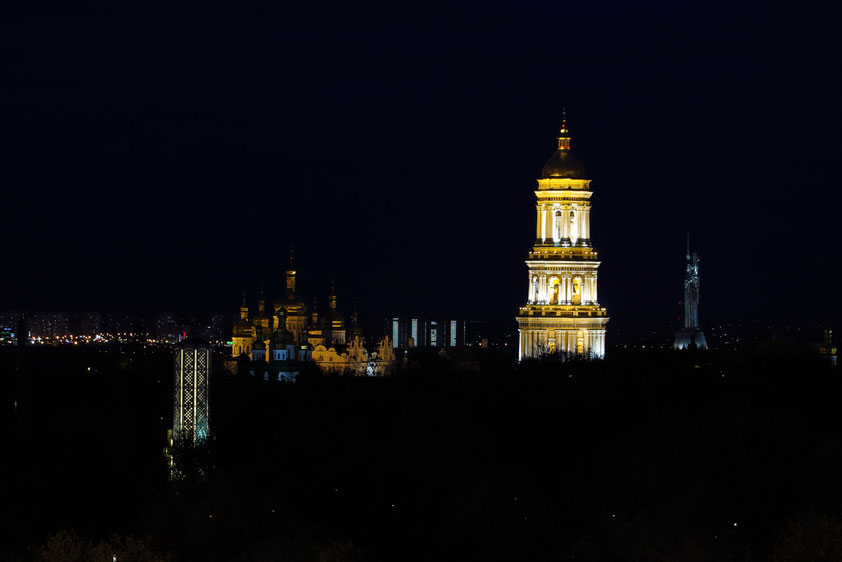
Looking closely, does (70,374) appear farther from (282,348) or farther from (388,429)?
(388,429)

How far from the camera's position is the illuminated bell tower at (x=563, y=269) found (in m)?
A: 85.5

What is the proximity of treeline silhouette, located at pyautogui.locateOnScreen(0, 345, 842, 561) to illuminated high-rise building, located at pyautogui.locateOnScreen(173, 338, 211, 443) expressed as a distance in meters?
0.99

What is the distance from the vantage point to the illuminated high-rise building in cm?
5109

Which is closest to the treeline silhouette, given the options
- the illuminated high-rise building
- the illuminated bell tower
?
the illuminated high-rise building

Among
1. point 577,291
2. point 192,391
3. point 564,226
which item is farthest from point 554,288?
point 192,391

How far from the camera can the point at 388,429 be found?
54906 millimetres

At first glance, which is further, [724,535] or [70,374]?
[70,374]

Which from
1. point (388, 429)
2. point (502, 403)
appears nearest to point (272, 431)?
point (388, 429)

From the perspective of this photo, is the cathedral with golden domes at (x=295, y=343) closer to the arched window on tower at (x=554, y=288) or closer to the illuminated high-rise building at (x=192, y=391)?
the arched window on tower at (x=554, y=288)

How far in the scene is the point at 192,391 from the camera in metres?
52.1

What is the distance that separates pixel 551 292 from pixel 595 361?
6866 mm

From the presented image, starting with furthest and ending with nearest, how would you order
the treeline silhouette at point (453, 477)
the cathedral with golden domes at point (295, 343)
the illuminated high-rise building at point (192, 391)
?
the cathedral with golden domes at point (295, 343)
the illuminated high-rise building at point (192, 391)
the treeline silhouette at point (453, 477)

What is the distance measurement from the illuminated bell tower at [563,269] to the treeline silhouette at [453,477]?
1837 cm

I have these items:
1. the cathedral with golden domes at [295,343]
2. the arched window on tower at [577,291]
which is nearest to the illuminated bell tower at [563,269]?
the arched window on tower at [577,291]
